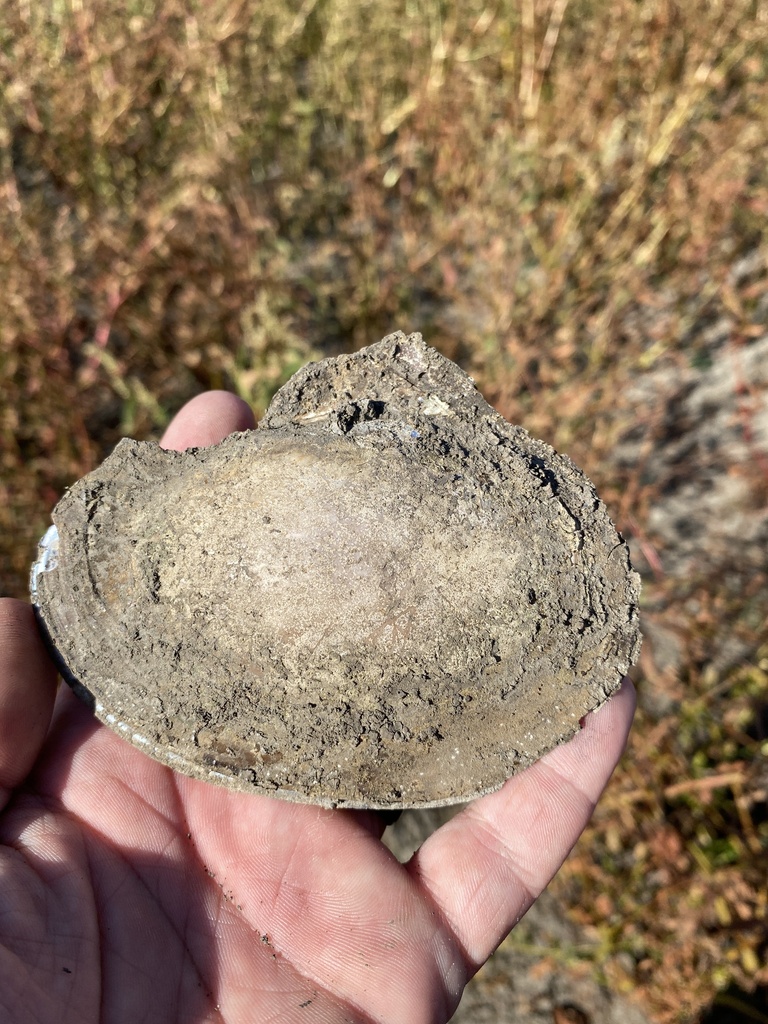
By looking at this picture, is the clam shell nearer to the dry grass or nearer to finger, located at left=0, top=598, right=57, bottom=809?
finger, located at left=0, top=598, right=57, bottom=809

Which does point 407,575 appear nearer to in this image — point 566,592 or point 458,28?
point 566,592

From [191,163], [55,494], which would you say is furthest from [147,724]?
[191,163]

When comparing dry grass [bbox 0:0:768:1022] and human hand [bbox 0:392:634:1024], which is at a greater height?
dry grass [bbox 0:0:768:1022]

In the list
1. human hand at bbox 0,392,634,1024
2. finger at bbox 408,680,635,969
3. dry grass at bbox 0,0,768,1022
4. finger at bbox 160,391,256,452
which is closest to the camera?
human hand at bbox 0,392,634,1024

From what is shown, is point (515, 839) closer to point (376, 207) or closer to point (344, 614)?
point (344, 614)

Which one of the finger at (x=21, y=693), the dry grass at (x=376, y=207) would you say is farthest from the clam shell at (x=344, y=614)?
the dry grass at (x=376, y=207)

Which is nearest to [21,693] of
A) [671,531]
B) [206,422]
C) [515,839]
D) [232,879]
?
[232,879]

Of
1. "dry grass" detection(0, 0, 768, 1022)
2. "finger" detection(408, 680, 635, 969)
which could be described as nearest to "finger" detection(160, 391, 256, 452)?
"dry grass" detection(0, 0, 768, 1022)

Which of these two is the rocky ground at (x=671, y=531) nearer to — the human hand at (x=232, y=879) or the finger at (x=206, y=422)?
the human hand at (x=232, y=879)
